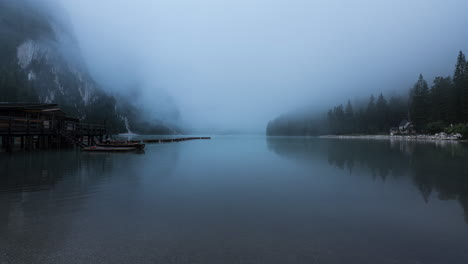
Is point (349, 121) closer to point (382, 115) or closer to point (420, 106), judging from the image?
point (382, 115)

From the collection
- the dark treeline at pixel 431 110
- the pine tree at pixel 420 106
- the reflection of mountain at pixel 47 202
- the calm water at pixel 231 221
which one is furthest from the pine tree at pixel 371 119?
the reflection of mountain at pixel 47 202

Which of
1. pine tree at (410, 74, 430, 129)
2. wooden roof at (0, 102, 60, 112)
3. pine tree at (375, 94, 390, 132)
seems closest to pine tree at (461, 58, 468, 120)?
pine tree at (410, 74, 430, 129)

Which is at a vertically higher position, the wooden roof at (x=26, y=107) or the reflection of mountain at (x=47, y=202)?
the wooden roof at (x=26, y=107)

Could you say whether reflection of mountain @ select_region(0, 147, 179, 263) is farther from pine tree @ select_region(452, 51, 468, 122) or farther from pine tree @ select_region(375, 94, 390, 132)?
pine tree @ select_region(375, 94, 390, 132)

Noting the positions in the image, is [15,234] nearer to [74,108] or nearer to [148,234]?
[148,234]

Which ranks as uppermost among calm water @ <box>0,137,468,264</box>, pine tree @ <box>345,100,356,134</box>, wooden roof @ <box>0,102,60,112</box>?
pine tree @ <box>345,100,356,134</box>

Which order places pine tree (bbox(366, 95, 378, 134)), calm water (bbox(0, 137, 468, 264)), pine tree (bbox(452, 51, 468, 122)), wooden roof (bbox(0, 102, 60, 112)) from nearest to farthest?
calm water (bbox(0, 137, 468, 264)) → wooden roof (bbox(0, 102, 60, 112)) → pine tree (bbox(452, 51, 468, 122)) → pine tree (bbox(366, 95, 378, 134))

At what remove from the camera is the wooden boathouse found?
111 ft

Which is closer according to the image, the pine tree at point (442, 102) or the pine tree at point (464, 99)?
the pine tree at point (464, 99)

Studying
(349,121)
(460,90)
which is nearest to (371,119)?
(349,121)

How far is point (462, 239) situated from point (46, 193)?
17054 millimetres

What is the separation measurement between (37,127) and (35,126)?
432 mm

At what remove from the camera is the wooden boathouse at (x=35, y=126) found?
33719 millimetres

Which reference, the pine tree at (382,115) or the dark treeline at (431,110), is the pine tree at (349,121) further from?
→ the pine tree at (382,115)
